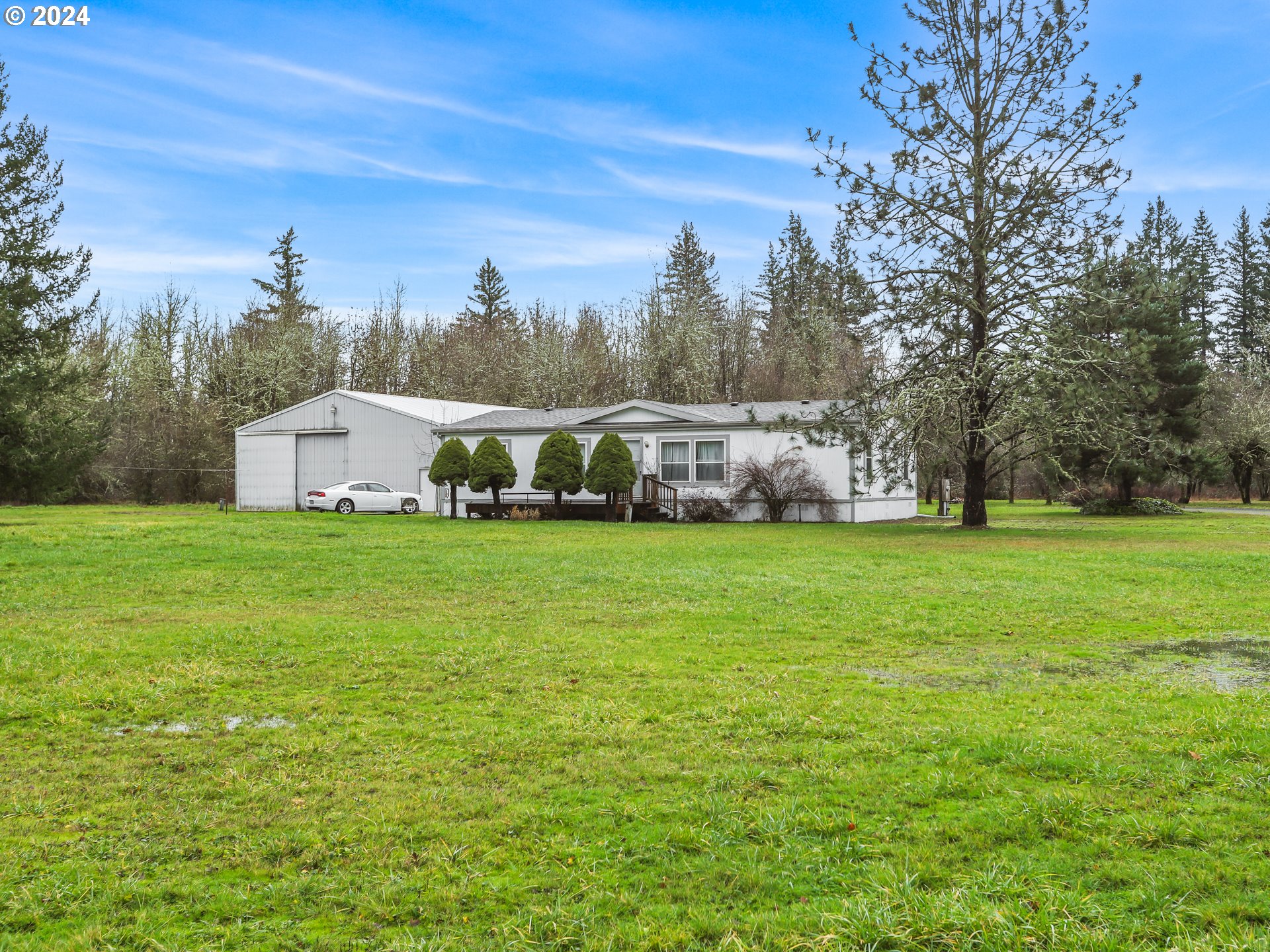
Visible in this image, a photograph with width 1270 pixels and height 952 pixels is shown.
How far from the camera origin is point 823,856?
3545mm

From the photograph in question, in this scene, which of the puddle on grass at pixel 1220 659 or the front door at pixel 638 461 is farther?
the front door at pixel 638 461

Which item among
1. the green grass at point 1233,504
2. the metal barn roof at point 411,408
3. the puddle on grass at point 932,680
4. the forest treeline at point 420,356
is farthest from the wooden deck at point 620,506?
the green grass at point 1233,504

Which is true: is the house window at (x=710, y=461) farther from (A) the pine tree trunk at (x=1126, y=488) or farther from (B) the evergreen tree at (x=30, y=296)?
(B) the evergreen tree at (x=30, y=296)

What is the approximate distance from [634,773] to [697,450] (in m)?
25.2

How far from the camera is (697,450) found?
29.7 meters

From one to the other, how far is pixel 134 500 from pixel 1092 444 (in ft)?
122

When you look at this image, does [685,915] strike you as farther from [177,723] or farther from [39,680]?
[39,680]

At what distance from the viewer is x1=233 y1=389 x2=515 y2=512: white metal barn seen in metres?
34.4

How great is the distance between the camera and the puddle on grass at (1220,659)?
6734 mm

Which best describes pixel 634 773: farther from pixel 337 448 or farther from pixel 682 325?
pixel 682 325

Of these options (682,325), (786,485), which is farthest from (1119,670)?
(682,325)

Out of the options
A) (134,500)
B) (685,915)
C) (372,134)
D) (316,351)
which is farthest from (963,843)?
(316,351)

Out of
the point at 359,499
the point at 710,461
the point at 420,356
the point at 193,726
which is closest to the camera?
the point at 193,726

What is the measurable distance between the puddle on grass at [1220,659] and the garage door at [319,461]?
103 ft
